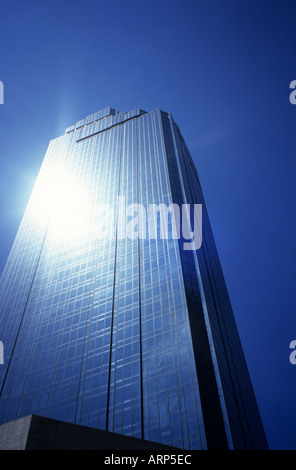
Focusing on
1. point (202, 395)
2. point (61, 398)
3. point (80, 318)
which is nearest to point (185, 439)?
point (202, 395)

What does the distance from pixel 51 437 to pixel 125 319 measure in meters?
40.1

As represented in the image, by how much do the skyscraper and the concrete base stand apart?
2247 centimetres

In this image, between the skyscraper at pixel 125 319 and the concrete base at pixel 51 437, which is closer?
the concrete base at pixel 51 437

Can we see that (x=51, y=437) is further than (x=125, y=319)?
No

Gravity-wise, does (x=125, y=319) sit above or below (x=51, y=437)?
above

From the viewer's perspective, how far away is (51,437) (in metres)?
23.8

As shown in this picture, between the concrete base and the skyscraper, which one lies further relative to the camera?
the skyscraper

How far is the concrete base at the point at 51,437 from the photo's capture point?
75.6 ft

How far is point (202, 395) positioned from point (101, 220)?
5361 centimetres

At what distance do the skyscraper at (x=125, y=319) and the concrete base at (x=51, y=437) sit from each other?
22.5 meters

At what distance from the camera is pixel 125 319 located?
63.8 meters

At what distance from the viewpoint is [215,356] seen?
178 feet

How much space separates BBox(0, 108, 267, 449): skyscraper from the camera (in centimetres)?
5047

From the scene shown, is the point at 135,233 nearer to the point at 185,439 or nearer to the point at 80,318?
the point at 80,318
